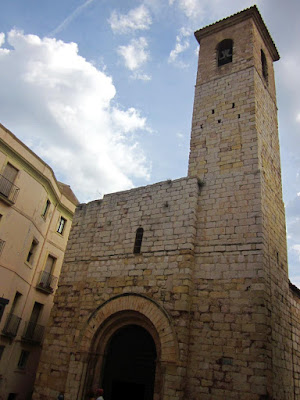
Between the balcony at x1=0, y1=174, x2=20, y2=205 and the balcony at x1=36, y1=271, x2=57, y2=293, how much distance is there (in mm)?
4126

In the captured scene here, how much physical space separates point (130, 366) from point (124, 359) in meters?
0.27

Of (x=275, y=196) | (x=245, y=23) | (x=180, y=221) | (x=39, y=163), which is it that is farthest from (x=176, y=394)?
(x=245, y=23)

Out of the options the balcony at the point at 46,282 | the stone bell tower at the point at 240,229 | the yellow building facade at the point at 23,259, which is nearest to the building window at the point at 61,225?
the yellow building facade at the point at 23,259

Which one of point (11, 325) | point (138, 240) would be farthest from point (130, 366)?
point (11, 325)

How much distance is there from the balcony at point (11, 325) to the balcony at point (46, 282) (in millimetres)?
1787

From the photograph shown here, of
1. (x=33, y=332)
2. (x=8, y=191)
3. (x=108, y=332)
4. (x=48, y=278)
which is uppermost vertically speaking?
(x=8, y=191)

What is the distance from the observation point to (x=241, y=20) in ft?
44.1

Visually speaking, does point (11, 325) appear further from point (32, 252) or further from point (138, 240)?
point (138, 240)

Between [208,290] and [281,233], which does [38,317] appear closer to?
[208,290]

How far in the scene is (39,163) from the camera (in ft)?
48.0

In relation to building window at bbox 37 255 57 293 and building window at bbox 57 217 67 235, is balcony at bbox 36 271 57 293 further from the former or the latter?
building window at bbox 57 217 67 235

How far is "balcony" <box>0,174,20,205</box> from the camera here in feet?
40.8

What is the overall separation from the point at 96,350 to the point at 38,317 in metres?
6.75

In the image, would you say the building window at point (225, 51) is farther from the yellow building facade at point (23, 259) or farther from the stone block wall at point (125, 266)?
the yellow building facade at point (23, 259)
